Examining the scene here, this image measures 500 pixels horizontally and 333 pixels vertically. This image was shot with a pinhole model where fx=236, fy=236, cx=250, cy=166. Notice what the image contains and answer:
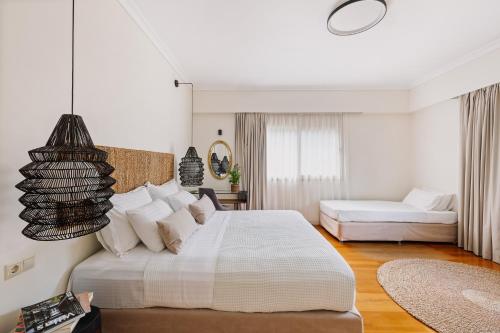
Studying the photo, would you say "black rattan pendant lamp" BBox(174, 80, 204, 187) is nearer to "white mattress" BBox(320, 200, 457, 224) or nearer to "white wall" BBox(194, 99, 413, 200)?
"white wall" BBox(194, 99, 413, 200)

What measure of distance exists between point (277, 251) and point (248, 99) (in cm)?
352

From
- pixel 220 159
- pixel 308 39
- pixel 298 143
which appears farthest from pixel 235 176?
pixel 308 39

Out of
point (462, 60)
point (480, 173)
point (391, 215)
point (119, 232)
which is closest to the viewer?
point (119, 232)

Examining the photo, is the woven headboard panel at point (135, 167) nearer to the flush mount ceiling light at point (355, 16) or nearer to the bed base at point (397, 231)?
the flush mount ceiling light at point (355, 16)

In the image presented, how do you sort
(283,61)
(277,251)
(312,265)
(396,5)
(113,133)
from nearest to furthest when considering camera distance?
(312,265), (277,251), (113,133), (396,5), (283,61)

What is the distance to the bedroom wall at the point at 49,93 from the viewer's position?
116cm

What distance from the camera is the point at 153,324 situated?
1476mm

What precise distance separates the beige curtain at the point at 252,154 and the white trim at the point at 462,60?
2.88 metres

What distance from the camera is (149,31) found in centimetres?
259

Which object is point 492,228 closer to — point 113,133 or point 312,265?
point 312,265

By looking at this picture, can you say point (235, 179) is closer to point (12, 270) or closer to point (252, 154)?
point (252, 154)

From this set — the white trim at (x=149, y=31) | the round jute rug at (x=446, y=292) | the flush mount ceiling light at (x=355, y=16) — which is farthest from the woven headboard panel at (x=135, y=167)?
the round jute rug at (x=446, y=292)

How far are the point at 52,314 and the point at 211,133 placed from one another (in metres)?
3.88

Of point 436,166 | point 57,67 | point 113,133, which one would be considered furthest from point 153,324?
point 436,166
